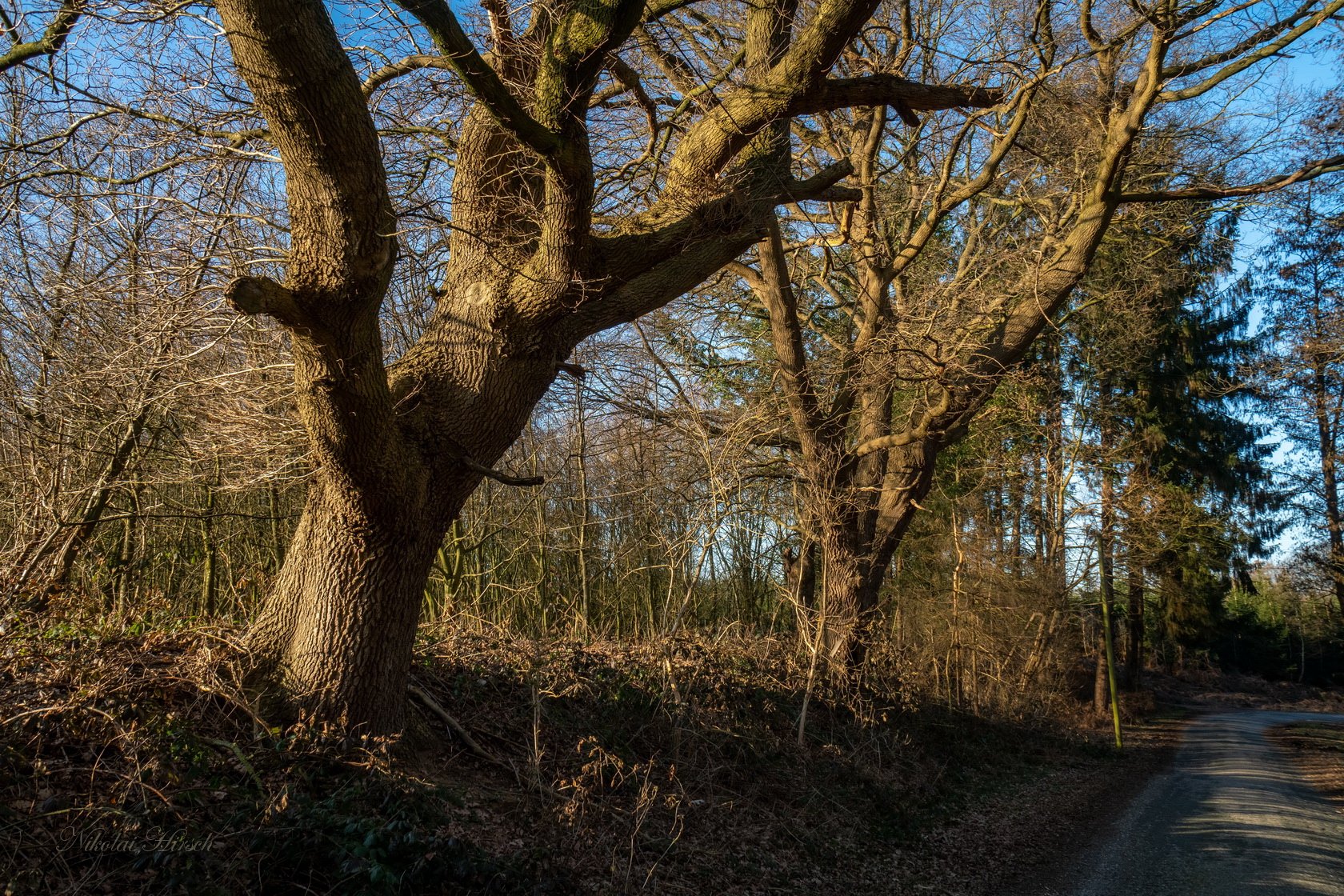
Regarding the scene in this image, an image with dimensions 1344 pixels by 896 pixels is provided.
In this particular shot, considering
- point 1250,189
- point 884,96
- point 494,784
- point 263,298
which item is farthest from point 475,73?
point 1250,189

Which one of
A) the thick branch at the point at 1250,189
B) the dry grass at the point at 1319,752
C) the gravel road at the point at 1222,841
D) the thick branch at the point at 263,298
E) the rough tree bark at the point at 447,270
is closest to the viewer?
the thick branch at the point at 263,298

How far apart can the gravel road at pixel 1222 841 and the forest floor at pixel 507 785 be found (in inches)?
24.5

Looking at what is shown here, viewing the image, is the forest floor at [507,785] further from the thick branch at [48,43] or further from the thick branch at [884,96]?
the thick branch at [884,96]

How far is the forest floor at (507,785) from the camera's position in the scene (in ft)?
13.2

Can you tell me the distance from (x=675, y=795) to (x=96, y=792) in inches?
160

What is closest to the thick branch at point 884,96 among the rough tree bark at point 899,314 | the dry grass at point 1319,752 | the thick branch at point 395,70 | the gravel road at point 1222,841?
the thick branch at point 395,70

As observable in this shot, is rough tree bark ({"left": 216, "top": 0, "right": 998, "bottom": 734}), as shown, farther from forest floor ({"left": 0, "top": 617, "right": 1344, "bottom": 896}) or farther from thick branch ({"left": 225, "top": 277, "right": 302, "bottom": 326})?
forest floor ({"left": 0, "top": 617, "right": 1344, "bottom": 896})

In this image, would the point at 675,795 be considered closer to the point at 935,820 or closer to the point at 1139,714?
the point at 935,820

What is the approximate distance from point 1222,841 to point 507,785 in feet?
27.7

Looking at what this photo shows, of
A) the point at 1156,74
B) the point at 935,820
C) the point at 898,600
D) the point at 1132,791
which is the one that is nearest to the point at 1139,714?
the point at 898,600

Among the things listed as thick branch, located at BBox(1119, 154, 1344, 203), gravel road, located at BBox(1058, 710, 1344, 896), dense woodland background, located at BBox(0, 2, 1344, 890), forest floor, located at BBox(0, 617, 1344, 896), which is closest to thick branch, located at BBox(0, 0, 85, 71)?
dense woodland background, located at BBox(0, 2, 1344, 890)

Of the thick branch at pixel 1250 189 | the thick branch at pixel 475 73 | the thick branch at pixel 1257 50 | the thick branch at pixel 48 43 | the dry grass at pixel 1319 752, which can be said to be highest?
the thick branch at pixel 1257 50

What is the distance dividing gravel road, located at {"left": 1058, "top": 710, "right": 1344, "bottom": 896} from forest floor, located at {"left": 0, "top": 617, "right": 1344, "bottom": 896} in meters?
0.62

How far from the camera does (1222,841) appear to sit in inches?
368
